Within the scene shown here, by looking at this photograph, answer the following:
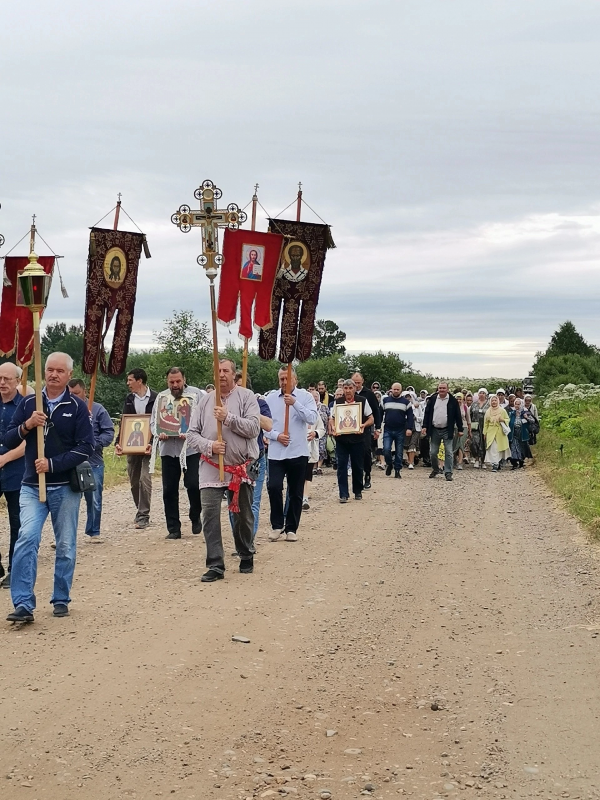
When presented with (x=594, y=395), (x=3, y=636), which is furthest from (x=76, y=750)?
(x=594, y=395)

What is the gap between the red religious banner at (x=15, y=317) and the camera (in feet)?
45.8

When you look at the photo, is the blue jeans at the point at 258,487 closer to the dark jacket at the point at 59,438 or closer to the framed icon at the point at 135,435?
the framed icon at the point at 135,435

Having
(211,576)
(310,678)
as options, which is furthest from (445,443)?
(310,678)

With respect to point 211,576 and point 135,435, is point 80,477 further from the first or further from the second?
point 135,435

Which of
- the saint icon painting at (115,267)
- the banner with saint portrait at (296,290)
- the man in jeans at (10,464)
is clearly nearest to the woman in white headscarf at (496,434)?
the banner with saint portrait at (296,290)

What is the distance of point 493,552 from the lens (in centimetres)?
1284

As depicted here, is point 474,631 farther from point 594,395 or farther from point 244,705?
point 594,395

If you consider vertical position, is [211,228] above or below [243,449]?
above

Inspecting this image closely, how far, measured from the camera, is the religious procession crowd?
29.2ft

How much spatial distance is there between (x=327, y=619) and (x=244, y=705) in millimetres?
2433

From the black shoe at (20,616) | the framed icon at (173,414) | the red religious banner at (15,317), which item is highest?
the red religious banner at (15,317)

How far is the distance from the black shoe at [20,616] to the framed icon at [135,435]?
550cm

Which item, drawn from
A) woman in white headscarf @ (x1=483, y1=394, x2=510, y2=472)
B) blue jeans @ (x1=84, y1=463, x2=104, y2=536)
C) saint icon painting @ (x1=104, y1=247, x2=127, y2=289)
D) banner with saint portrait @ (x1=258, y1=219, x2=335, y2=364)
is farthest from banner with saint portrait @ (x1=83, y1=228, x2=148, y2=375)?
woman in white headscarf @ (x1=483, y1=394, x2=510, y2=472)

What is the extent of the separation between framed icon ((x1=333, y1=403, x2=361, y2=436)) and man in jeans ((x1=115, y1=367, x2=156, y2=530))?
174 inches
